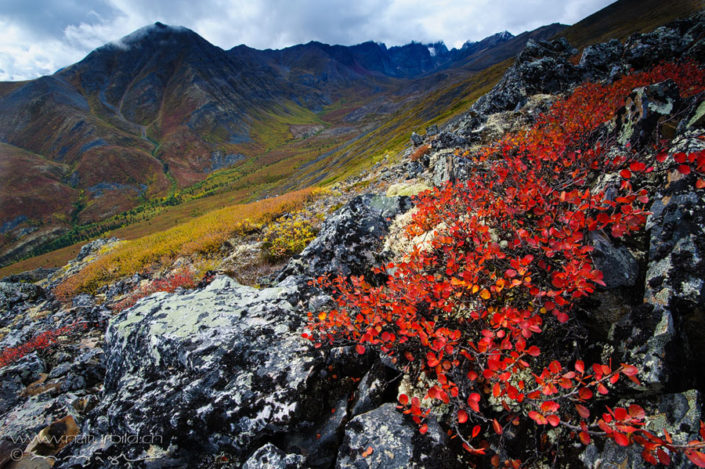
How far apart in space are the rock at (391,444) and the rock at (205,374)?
1.03 m

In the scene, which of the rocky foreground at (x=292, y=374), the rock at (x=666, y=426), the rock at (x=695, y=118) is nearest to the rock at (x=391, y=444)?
the rocky foreground at (x=292, y=374)

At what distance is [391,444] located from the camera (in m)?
3.60

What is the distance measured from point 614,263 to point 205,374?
669 centimetres

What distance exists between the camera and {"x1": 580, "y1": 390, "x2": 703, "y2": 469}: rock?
2525 millimetres

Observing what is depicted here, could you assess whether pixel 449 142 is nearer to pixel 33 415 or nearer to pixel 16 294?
pixel 33 415

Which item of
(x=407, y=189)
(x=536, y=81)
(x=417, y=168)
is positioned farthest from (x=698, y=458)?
(x=536, y=81)

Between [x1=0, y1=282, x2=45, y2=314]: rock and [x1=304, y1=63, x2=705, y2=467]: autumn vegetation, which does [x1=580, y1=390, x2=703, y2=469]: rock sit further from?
[x1=0, y1=282, x2=45, y2=314]: rock

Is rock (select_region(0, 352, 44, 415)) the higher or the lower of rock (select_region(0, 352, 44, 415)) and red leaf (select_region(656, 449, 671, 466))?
the higher

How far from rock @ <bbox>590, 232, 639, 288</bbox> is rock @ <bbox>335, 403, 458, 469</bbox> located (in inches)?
123

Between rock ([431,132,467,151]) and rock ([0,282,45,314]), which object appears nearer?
rock ([431,132,467,151])

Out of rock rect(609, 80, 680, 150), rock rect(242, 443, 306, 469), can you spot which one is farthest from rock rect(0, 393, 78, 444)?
rock rect(609, 80, 680, 150)

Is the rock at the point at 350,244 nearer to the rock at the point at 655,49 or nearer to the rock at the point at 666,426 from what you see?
the rock at the point at 666,426

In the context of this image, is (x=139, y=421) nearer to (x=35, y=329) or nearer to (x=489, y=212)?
(x=489, y=212)

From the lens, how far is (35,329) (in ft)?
41.1
